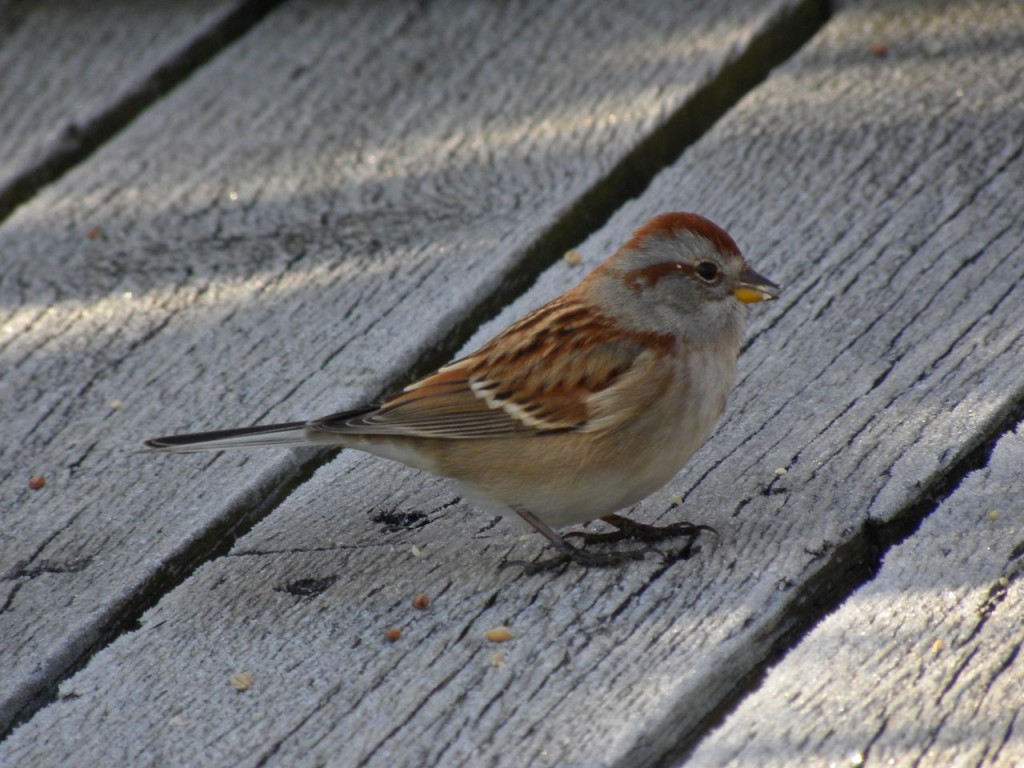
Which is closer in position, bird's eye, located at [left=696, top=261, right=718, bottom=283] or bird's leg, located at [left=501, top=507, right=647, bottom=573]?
bird's leg, located at [left=501, top=507, right=647, bottom=573]

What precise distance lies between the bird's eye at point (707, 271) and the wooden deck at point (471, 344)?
0.10 meters

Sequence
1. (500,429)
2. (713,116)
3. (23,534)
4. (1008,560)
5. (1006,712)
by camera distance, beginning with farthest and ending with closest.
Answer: (713,116) < (500,429) < (23,534) < (1008,560) < (1006,712)

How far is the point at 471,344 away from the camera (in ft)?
7.87

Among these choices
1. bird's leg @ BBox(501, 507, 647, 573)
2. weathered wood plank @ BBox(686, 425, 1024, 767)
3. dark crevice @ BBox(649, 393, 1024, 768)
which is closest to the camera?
weathered wood plank @ BBox(686, 425, 1024, 767)

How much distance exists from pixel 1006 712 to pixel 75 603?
1084 millimetres

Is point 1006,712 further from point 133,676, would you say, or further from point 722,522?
point 133,676

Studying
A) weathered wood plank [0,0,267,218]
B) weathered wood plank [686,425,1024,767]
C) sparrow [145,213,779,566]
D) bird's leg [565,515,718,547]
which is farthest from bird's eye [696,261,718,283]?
weathered wood plank [0,0,267,218]

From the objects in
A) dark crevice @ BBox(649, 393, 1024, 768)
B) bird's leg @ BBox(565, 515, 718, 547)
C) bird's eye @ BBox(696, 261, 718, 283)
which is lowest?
bird's leg @ BBox(565, 515, 718, 547)

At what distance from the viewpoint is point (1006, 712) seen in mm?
1447

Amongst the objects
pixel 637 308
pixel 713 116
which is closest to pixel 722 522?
pixel 637 308

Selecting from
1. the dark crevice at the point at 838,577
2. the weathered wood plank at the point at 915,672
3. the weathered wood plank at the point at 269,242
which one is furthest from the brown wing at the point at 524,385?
the weathered wood plank at the point at 915,672

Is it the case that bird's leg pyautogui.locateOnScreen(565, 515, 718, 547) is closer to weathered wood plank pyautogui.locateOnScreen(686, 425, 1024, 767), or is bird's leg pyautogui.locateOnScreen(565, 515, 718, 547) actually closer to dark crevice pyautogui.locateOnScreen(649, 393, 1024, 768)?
dark crevice pyautogui.locateOnScreen(649, 393, 1024, 768)

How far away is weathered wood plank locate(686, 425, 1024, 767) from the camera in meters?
1.43

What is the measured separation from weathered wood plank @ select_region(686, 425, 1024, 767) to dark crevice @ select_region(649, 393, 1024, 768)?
0.03m
